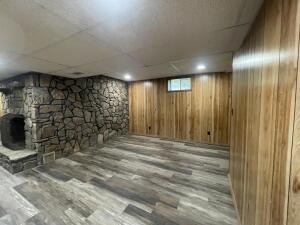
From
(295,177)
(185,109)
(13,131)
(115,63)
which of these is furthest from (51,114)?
(295,177)

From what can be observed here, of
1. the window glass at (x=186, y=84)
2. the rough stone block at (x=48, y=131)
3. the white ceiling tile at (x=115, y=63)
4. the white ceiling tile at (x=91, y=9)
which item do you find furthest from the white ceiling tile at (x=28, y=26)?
the window glass at (x=186, y=84)

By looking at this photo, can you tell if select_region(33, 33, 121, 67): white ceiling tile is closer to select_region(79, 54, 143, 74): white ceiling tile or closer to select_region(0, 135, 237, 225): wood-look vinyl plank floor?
select_region(79, 54, 143, 74): white ceiling tile

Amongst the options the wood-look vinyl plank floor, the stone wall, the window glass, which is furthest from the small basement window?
the wood-look vinyl plank floor

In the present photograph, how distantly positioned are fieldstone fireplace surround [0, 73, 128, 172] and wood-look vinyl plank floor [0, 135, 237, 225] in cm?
51

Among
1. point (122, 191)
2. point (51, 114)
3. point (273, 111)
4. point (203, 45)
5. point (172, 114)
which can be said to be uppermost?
point (203, 45)

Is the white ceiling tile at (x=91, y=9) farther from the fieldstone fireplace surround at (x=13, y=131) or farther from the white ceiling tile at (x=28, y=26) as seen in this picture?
the fieldstone fireplace surround at (x=13, y=131)

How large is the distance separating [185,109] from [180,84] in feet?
2.79

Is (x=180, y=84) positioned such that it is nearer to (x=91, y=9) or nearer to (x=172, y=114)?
(x=172, y=114)

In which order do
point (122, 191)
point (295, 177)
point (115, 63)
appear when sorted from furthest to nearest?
1. point (115, 63)
2. point (122, 191)
3. point (295, 177)

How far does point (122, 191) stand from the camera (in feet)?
6.90

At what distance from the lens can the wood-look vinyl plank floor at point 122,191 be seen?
1.63 meters

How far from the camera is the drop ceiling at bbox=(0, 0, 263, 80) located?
1.06 m

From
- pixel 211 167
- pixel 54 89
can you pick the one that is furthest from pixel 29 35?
pixel 211 167

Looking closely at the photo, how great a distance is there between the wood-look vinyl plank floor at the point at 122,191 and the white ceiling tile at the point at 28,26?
205cm
